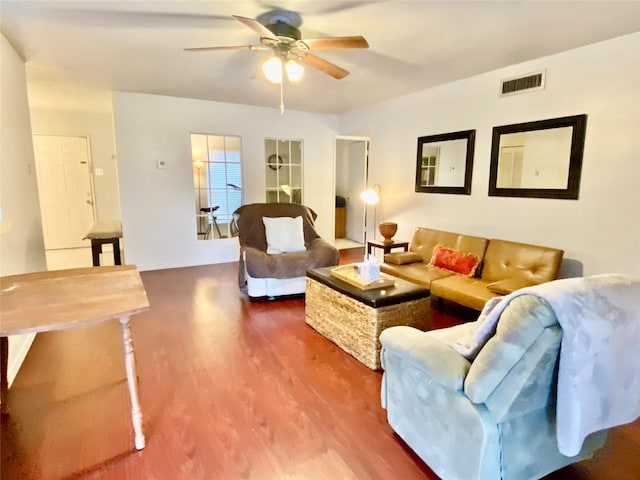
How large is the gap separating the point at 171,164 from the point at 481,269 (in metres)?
4.24

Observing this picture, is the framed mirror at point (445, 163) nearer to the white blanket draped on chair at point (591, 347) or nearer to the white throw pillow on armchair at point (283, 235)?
the white throw pillow on armchair at point (283, 235)

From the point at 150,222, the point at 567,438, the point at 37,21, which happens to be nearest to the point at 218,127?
the point at 150,222

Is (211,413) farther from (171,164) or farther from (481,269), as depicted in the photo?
(171,164)

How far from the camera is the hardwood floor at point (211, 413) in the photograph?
160cm

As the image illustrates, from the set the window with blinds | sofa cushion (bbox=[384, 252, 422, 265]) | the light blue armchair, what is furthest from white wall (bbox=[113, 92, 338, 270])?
the light blue armchair

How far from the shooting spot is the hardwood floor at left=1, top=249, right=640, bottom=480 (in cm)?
160

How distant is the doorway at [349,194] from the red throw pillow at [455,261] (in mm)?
3120

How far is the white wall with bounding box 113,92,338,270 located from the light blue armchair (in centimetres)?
430

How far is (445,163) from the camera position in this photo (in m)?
4.26

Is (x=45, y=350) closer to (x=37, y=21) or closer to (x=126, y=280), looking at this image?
(x=126, y=280)

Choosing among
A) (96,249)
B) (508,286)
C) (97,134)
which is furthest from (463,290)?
(97,134)

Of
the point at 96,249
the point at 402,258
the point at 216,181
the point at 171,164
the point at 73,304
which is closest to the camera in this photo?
the point at 73,304

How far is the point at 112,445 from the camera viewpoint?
1725mm

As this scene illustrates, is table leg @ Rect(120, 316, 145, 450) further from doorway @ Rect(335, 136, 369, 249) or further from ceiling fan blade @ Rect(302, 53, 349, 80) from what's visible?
doorway @ Rect(335, 136, 369, 249)
